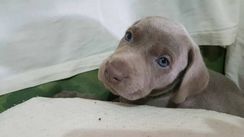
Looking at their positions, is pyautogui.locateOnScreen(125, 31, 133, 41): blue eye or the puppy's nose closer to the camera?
the puppy's nose

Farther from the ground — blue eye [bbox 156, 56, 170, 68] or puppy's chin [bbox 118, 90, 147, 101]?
blue eye [bbox 156, 56, 170, 68]

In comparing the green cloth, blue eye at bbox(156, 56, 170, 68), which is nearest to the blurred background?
the green cloth

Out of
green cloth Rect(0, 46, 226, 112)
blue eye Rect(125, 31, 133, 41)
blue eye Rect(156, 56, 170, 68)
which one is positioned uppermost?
blue eye Rect(125, 31, 133, 41)

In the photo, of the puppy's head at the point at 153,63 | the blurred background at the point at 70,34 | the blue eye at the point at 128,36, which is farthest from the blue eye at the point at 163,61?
the blurred background at the point at 70,34

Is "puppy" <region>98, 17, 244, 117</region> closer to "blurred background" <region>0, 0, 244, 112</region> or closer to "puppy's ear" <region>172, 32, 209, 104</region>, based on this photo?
"puppy's ear" <region>172, 32, 209, 104</region>

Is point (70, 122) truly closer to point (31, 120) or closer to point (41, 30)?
point (31, 120)

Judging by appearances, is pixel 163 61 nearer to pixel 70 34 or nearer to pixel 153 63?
pixel 153 63
